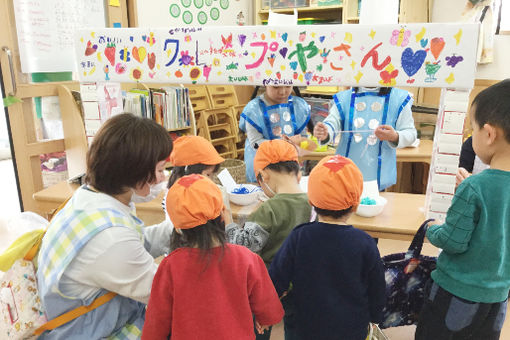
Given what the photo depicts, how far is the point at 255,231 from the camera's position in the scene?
4.23 ft

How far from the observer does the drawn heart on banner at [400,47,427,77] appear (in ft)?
4.75

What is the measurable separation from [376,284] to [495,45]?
3.42 meters

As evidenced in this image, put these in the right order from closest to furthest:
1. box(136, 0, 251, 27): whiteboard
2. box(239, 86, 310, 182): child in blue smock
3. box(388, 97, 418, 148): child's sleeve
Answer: box(388, 97, 418, 148): child's sleeve → box(239, 86, 310, 182): child in blue smock → box(136, 0, 251, 27): whiteboard

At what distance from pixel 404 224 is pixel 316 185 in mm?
710

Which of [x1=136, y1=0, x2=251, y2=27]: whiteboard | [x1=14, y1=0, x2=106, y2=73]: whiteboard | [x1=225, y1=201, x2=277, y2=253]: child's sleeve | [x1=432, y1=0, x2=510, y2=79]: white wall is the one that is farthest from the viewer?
[x1=136, y1=0, x2=251, y2=27]: whiteboard

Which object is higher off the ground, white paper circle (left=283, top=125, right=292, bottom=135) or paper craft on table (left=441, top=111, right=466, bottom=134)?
paper craft on table (left=441, top=111, right=466, bottom=134)

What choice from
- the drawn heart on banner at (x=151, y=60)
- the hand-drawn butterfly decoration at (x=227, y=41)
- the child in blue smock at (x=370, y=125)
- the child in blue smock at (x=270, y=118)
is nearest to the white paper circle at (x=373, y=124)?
the child in blue smock at (x=370, y=125)

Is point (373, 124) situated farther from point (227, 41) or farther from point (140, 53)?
point (140, 53)

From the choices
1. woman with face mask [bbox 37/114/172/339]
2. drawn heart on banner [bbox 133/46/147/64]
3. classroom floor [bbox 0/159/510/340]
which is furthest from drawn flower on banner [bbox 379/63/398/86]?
classroom floor [bbox 0/159/510/340]

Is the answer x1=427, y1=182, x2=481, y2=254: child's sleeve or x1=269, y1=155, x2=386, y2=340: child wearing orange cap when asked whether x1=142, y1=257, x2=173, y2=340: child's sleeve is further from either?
x1=427, y1=182, x2=481, y2=254: child's sleeve

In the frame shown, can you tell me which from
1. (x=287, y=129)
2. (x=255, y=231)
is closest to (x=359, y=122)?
(x=287, y=129)

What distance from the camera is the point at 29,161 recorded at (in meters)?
2.90

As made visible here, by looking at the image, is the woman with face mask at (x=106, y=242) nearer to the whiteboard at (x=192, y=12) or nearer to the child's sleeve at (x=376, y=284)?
the child's sleeve at (x=376, y=284)

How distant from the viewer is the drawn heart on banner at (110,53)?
1.71 m
